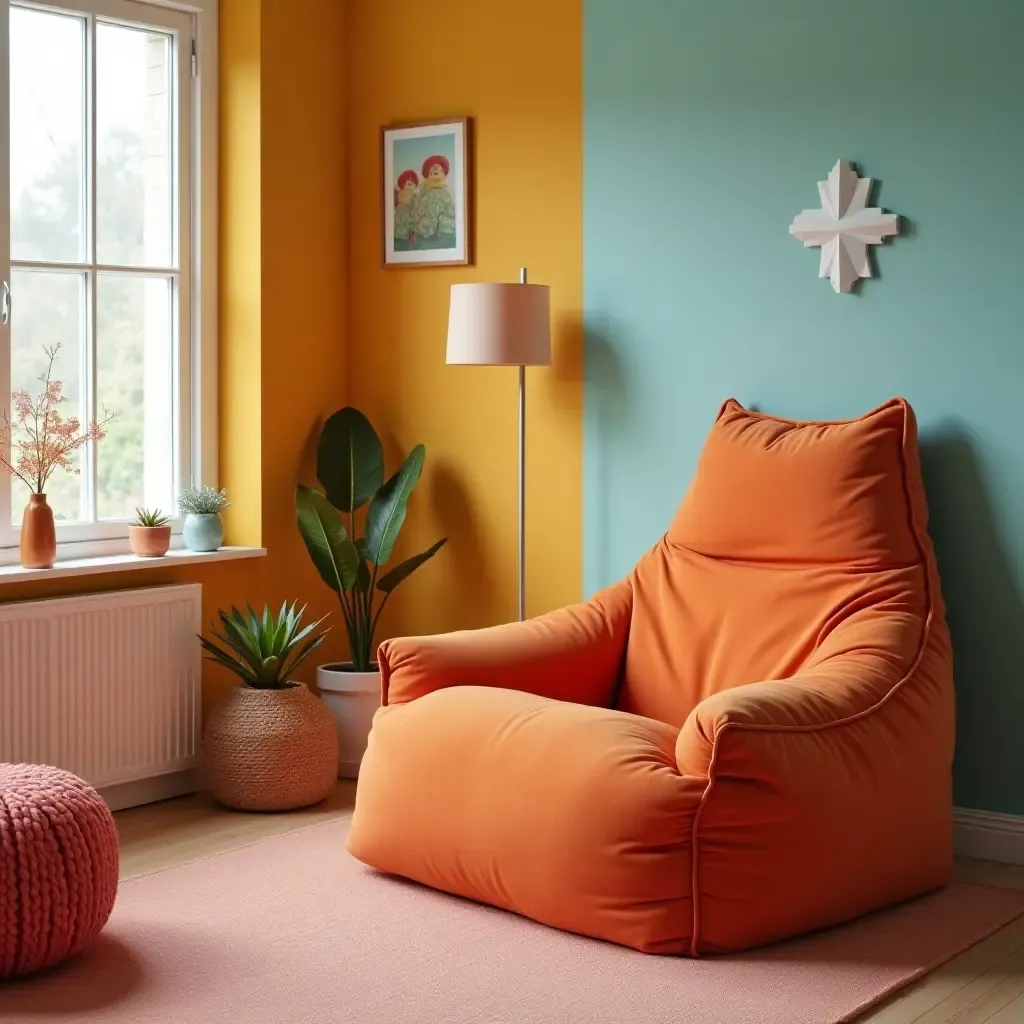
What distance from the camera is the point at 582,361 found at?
4.27 meters

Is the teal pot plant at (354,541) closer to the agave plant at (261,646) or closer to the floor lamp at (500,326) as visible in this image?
the agave plant at (261,646)

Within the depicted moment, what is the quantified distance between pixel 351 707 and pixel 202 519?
688mm

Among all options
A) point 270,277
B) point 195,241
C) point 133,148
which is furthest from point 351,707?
point 133,148

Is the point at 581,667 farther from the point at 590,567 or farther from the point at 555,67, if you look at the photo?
the point at 555,67

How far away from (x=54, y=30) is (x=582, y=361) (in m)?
1.67

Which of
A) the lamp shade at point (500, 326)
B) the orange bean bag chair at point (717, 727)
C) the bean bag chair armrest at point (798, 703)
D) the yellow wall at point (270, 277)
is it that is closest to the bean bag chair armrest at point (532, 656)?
the orange bean bag chair at point (717, 727)

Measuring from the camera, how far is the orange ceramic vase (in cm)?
381

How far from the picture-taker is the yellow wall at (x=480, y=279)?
4301mm

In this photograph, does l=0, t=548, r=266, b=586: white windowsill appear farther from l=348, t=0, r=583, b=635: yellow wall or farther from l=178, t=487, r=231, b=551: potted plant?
l=348, t=0, r=583, b=635: yellow wall

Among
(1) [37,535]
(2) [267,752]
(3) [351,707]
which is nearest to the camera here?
(1) [37,535]

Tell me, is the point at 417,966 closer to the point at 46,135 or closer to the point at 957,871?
the point at 957,871

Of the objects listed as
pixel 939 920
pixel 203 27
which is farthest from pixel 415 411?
pixel 939 920

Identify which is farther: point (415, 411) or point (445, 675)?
point (415, 411)

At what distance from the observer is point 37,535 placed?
Result: 3.81 metres
